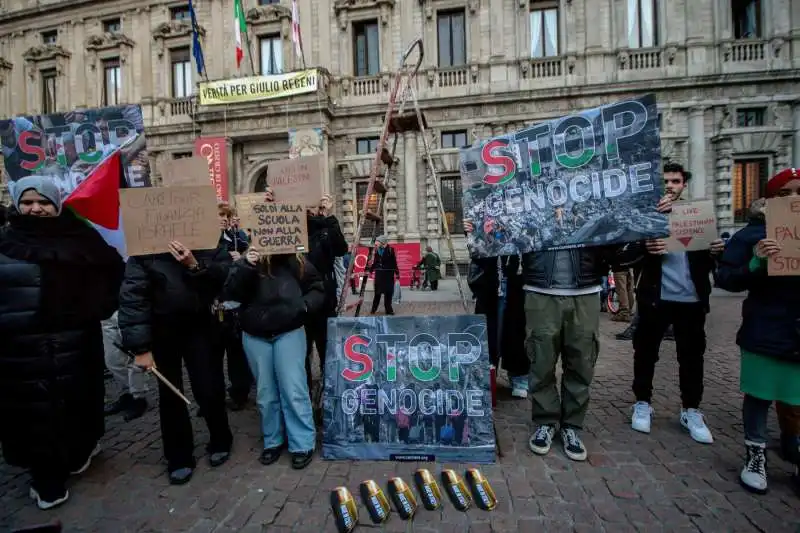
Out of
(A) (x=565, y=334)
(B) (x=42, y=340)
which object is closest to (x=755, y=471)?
(A) (x=565, y=334)

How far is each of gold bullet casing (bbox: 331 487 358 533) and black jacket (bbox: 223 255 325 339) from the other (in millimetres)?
1191

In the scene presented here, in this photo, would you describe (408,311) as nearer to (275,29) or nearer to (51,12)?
(275,29)

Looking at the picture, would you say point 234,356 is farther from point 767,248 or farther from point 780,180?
point 780,180

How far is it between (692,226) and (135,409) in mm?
5745

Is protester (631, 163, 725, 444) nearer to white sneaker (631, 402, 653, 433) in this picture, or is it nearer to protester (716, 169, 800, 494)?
white sneaker (631, 402, 653, 433)

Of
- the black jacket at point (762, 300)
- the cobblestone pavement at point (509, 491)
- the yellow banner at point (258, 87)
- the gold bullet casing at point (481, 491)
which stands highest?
the yellow banner at point (258, 87)

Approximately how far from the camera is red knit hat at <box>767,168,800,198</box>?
2506 millimetres

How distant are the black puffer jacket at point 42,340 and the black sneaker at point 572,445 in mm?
3655

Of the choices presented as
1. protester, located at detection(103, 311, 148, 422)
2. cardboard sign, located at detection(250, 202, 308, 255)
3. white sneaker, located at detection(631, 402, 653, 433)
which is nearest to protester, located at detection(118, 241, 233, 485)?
cardboard sign, located at detection(250, 202, 308, 255)

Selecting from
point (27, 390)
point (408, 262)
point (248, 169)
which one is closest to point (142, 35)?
point (248, 169)

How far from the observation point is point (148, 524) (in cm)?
241

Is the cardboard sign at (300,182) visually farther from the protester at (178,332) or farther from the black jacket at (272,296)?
the protester at (178,332)

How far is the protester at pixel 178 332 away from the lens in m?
2.66

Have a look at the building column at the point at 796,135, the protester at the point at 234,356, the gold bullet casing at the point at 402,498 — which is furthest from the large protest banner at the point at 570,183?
the building column at the point at 796,135
